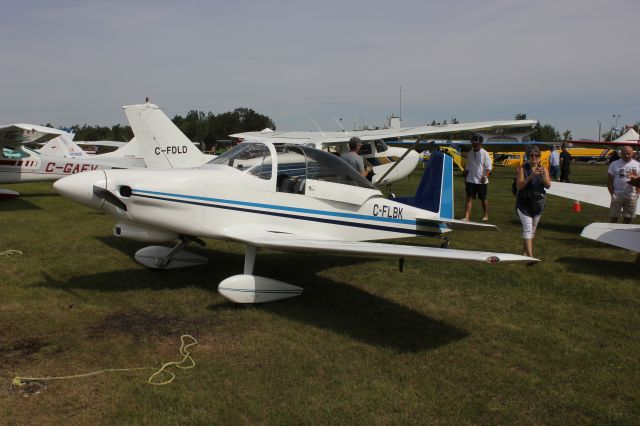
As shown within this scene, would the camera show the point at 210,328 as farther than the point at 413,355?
Yes

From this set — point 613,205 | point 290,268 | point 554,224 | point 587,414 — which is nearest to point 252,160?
point 290,268

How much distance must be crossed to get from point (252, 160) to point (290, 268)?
1.88m

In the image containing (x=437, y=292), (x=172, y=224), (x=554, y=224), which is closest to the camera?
(x=172, y=224)

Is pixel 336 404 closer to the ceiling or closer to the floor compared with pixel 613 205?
closer to the floor

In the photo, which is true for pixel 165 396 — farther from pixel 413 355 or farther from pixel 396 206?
pixel 396 206

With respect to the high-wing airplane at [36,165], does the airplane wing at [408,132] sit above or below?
above

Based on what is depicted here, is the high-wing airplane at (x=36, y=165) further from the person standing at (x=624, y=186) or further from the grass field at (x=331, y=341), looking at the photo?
the person standing at (x=624, y=186)

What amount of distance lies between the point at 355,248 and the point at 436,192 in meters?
2.44

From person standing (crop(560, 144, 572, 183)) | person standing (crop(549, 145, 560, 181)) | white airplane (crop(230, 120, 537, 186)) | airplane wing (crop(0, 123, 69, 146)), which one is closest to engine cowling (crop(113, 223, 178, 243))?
white airplane (crop(230, 120, 537, 186))

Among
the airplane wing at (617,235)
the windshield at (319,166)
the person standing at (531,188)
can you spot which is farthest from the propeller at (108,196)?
the airplane wing at (617,235)

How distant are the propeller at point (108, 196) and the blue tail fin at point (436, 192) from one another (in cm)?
349

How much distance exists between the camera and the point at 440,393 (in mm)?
3486

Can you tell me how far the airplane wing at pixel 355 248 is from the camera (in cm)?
375

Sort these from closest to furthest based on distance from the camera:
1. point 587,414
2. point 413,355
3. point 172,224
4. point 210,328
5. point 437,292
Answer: point 587,414 < point 413,355 < point 210,328 < point 172,224 < point 437,292
